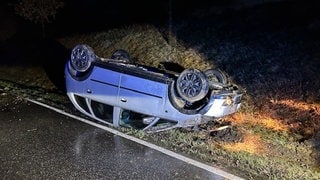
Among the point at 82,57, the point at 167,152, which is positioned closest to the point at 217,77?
the point at 167,152

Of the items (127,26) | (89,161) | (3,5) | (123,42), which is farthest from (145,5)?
(89,161)

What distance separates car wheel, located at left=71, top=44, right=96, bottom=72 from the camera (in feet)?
26.6

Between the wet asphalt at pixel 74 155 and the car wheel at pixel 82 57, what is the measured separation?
119cm

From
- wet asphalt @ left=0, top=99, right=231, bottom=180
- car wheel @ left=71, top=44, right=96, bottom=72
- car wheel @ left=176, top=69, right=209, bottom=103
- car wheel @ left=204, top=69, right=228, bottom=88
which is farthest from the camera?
car wheel @ left=71, top=44, right=96, bottom=72

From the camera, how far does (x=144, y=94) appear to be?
7.43 m

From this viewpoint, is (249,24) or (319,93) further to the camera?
(249,24)

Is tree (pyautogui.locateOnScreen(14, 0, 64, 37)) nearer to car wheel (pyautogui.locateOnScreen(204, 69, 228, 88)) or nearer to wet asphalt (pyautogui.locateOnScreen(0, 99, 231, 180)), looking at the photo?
wet asphalt (pyautogui.locateOnScreen(0, 99, 231, 180))

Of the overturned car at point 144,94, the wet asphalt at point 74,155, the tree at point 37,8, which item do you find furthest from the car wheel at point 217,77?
the tree at point 37,8

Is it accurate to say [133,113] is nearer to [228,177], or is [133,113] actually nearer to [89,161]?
[89,161]

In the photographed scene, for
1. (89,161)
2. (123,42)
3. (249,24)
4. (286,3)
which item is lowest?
(89,161)

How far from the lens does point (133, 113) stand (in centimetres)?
784

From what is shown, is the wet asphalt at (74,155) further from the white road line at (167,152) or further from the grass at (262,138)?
the grass at (262,138)

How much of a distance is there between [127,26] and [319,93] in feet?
28.2

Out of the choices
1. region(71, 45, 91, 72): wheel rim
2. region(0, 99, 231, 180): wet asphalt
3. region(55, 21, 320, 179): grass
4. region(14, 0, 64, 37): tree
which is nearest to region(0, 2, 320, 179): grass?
region(55, 21, 320, 179): grass
